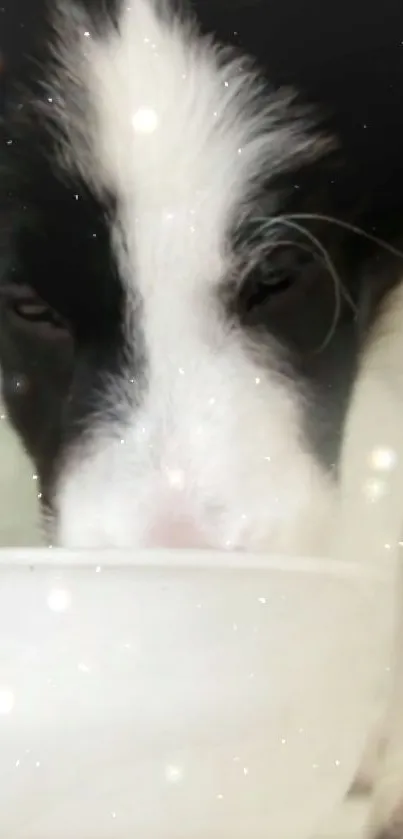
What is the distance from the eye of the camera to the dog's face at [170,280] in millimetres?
680

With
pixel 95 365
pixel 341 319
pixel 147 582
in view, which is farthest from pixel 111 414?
pixel 147 582

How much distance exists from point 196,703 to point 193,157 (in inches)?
14.1

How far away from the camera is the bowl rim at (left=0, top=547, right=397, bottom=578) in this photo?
→ 458 millimetres

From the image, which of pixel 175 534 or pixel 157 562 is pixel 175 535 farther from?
pixel 157 562

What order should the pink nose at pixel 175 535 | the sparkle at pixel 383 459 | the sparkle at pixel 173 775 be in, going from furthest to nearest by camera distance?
the sparkle at pixel 383 459 < the pink nose at pixel 175 535 < the sparkle at pixel 173 775

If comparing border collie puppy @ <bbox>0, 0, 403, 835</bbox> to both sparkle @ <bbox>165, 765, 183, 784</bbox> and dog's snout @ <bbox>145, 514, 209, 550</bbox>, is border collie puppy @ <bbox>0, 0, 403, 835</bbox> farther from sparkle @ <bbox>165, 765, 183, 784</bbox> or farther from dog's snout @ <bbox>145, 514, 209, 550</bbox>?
sparkle @ <bbox>165, 765, 183, 784</bbox>

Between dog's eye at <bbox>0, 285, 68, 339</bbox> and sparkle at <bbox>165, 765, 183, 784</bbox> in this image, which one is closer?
sparkle at <bbox>165, 765, 183, 784</bbox>

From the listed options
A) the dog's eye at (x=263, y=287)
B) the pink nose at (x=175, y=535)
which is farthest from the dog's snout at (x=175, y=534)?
the dog's eye at (x=263, y=287)

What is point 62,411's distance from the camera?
80cm

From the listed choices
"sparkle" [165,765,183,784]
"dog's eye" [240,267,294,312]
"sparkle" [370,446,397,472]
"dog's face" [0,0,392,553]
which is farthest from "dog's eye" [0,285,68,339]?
"sparkle" [165,765,183,784]

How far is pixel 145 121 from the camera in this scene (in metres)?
0.68

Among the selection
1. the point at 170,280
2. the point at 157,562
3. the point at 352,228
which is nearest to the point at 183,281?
the point at 170,280

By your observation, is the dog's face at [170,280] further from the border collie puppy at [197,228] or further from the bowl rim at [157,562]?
the bowl rim at [157,562]

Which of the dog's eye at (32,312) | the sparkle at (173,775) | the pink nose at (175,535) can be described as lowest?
the sparkle at (173,775)
